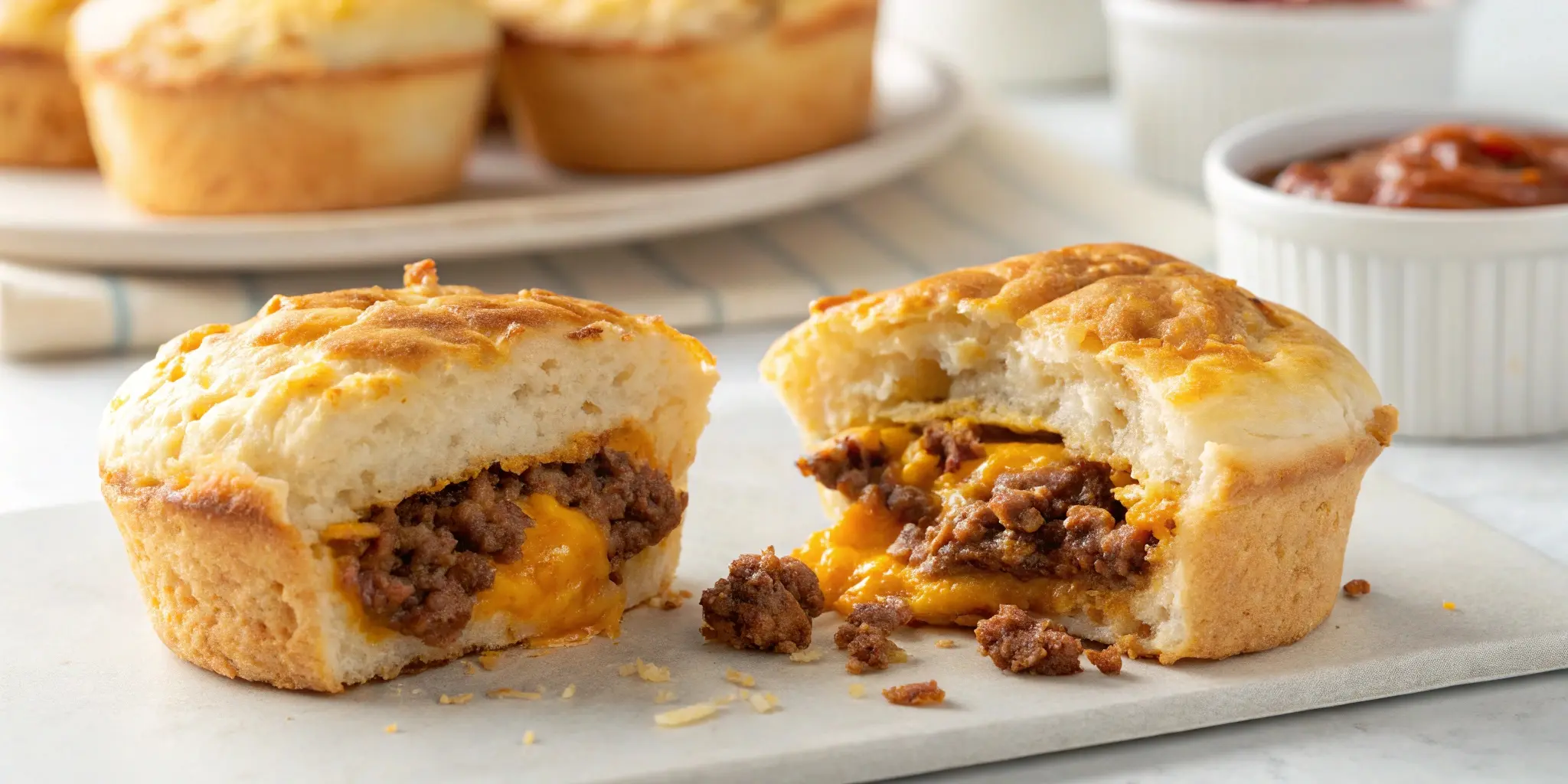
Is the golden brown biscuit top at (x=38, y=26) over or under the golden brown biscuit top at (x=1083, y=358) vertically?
over

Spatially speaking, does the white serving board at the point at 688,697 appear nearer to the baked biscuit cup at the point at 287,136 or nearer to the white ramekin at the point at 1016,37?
the baked biscuit cup at the point at 287,136

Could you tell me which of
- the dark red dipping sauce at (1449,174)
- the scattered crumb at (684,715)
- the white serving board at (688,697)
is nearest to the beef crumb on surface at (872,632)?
the white serving board at (688,697)

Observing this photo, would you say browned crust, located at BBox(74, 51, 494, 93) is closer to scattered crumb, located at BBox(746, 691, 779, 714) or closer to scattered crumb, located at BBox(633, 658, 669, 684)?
scattered crumb, located at BBox(633, 658, 669, 684)

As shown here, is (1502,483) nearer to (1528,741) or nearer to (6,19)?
(1528,741)

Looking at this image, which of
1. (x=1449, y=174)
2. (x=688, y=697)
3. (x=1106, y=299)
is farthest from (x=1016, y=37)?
(x=688, y=697)

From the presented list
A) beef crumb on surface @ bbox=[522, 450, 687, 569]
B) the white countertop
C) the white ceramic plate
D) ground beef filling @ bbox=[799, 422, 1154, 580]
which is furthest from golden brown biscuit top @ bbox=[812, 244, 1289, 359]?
the white ceramic plate

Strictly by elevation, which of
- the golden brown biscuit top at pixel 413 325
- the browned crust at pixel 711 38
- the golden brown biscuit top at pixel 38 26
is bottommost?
the browned crust at pixel 711 38
